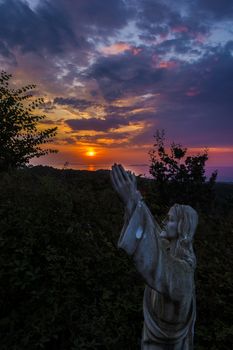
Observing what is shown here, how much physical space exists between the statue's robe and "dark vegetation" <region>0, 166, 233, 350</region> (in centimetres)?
302

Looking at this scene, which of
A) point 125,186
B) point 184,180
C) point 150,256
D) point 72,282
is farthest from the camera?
point 184,180

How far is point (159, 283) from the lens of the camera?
1.80 m

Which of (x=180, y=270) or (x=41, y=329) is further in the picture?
(x=41, y=329)

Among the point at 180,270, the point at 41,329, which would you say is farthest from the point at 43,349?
the point at 180,270

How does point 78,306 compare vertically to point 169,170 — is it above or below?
below

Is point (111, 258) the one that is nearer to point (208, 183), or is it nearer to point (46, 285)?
point (46, 285)

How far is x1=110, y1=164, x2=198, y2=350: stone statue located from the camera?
5.82 feet

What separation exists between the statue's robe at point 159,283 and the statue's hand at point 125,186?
42 millimetres

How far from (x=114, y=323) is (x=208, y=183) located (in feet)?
23.7

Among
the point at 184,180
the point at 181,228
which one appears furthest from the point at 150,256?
the point at 184,180

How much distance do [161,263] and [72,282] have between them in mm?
4005

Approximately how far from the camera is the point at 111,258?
5.99 meters

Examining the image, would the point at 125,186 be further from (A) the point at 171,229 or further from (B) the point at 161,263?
(A) the point at 171,229

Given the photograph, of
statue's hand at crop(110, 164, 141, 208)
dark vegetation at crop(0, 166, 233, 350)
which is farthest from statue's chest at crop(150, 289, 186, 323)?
dark vegetation at crop(0, 166, 233, 350)
